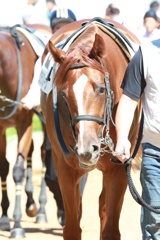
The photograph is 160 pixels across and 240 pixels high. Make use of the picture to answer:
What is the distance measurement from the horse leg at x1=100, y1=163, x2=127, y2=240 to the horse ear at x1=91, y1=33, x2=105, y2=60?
1003 millimetres

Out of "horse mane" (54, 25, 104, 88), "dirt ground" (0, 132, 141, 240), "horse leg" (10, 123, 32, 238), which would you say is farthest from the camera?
"horse leg" (10, 123, 32, 238)

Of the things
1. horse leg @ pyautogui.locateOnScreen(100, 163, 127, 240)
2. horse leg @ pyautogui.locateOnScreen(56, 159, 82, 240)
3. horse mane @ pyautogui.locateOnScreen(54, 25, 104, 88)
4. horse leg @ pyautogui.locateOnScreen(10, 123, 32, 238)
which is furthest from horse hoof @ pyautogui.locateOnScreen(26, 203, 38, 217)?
horse mane @ pyautogui.locateOnScreen(54, 25, 104, 88)

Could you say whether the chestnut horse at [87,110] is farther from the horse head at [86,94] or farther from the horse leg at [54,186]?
the horse leg at [54,186]

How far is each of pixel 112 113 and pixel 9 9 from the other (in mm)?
9997

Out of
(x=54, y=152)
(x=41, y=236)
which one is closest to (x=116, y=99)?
(x=54, y=152)

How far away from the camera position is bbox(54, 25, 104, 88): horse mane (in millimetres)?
6398

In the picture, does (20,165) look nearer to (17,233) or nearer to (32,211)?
(17,233)

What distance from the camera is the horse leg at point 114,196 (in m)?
7.08

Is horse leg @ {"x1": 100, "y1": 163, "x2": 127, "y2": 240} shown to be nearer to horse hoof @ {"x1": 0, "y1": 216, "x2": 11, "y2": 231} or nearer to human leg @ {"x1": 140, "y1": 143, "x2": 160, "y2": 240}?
human leg @ {"x1": 140, "y1": 143, "x2": 160, "y2": 240}

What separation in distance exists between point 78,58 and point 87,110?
18.7 inches

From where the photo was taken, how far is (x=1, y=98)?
10266 mm

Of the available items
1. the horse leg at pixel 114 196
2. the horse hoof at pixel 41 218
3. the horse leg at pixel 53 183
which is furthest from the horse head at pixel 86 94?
the horse hoof at pixel 41 218

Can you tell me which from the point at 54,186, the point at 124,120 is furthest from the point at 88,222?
the point at 124,120

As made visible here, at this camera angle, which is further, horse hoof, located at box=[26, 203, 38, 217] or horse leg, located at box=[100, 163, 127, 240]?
horse hoof, located at box=[26, 203, 38, 217]
